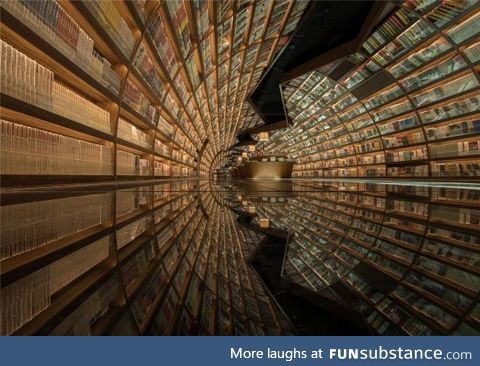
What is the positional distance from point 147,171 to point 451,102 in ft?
24.3

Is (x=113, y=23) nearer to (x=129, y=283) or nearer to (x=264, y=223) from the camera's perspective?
(x=264, y=223)

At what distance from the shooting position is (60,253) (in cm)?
60

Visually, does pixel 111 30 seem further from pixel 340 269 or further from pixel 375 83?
pixel 375 83

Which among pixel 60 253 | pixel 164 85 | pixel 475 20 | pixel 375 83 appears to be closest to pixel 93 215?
pixel 60 253

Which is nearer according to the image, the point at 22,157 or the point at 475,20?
the point at 22,157

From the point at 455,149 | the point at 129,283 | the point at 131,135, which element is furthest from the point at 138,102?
the point at 455,149

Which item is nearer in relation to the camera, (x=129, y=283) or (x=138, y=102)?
(x=129, y=283)

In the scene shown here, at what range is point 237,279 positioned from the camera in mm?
499

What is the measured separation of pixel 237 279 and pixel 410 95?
960 centimetres

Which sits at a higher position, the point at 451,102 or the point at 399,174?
the point at 451,102
